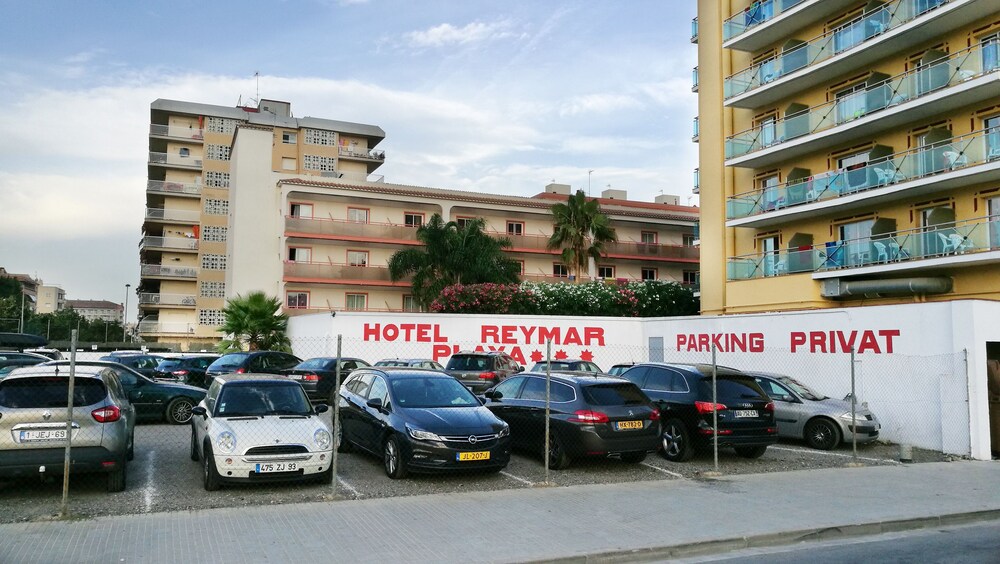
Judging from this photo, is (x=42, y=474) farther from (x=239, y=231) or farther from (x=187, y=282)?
(x=187, y=282)

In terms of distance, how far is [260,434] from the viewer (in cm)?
1010

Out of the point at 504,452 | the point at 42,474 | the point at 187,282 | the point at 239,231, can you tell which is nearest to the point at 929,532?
the point at 504,452

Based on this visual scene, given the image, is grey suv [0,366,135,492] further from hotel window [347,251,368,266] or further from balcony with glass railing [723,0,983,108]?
hotel window [347,251,368,266]

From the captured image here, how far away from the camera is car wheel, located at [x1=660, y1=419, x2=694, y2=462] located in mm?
13664

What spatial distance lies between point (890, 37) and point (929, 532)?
2189 centimetres

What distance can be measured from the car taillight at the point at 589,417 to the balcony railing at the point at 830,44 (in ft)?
69.3

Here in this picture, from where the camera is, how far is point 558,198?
61.8 m

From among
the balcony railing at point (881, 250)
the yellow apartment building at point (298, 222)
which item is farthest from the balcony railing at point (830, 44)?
the yellow apartment building at point (298, 222)

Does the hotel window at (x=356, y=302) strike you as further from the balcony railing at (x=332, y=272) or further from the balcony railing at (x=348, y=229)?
the balcony railing at (x=348, y=229)

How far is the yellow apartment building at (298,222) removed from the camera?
49656 mm

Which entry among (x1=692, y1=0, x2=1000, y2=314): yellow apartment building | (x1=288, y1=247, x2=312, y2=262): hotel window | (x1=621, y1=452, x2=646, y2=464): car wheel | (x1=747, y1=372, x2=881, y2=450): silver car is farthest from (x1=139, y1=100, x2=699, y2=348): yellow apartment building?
(x1=621, y1=452, x2=646, y2=464): car wheel

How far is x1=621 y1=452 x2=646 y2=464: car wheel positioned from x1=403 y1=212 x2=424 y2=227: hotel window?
40519 millimetres

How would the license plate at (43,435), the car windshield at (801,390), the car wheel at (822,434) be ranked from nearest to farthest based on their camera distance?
1. the license plate at (43,435)
2. the car wheel at (822,434)
3. the car windshield at (801,390)

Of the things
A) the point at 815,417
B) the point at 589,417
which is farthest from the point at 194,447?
the point at 815,417
